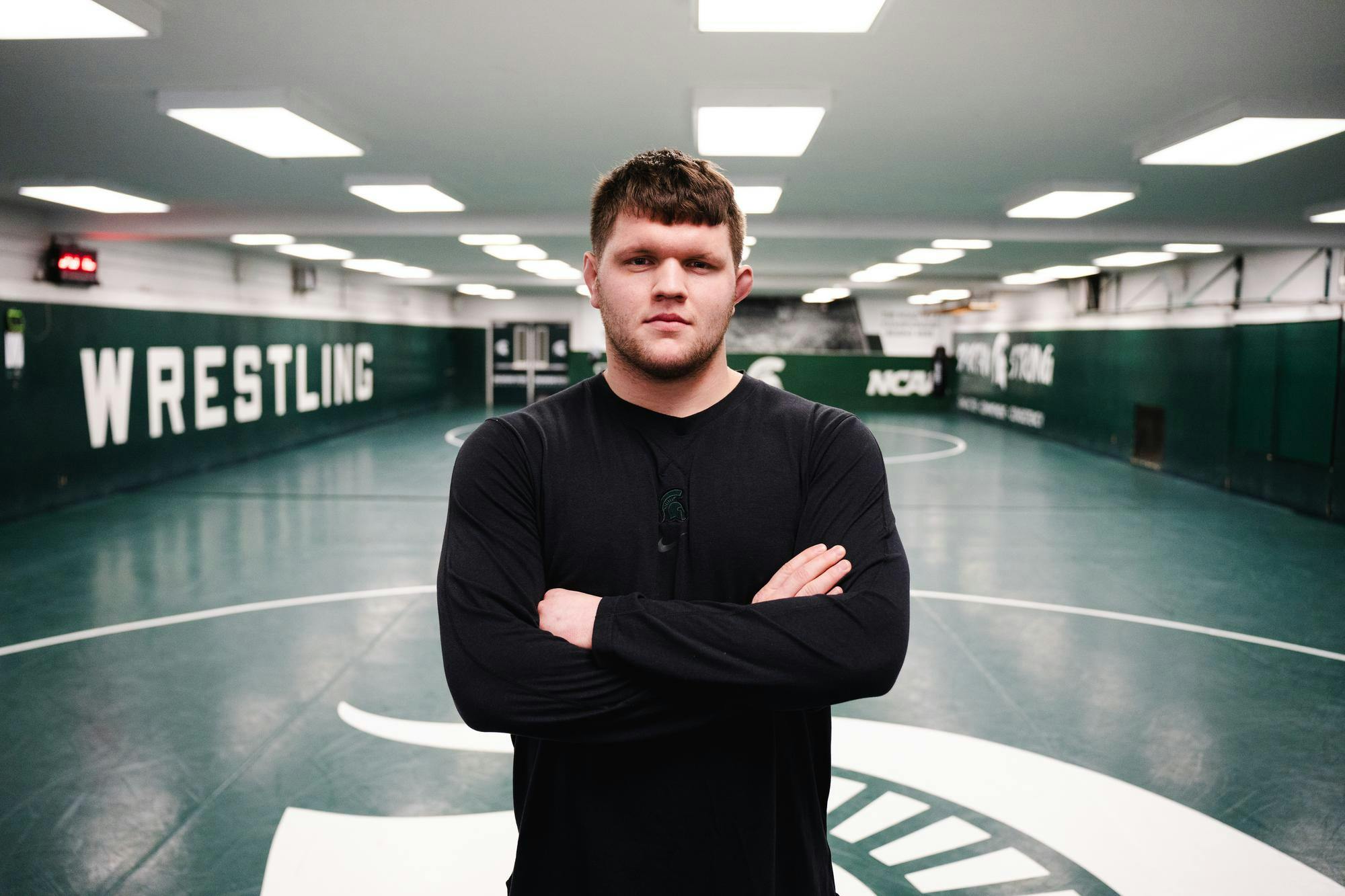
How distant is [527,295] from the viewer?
20781mm

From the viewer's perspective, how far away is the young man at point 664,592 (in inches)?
52.1

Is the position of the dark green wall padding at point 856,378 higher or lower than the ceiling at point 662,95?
lower

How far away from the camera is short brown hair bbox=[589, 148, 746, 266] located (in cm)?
134

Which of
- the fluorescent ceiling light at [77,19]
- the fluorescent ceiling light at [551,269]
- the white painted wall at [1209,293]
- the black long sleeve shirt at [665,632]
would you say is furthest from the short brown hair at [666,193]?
the fluorescent ceiling light at [551,269]

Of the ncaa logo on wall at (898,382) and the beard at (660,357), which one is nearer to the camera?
the beard at (660,357)

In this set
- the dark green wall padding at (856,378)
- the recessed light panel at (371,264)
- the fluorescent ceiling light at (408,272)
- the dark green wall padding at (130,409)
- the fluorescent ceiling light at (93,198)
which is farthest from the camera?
the dark green wall padding at (856,378)

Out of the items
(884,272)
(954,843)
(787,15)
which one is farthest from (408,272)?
(954,843)

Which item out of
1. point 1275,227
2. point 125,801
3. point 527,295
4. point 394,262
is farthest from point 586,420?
point 527,295

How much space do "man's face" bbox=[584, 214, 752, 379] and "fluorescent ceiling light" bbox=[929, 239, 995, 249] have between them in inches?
314

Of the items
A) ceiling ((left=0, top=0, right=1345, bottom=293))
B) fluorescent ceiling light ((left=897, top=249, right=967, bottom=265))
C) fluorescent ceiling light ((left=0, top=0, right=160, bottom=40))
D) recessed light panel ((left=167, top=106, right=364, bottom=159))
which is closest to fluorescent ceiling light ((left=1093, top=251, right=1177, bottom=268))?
fluorescent ceiling light ((left=897, top=249, right=967, bottom=265))

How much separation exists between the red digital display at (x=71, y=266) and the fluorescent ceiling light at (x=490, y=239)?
138 inches

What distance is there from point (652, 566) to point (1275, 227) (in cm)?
903

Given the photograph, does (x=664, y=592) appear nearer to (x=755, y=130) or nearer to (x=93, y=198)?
(x=755, y=130)

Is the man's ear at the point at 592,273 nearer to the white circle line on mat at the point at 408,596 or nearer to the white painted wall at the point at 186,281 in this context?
the white circle line on mat at the point at 408,596
